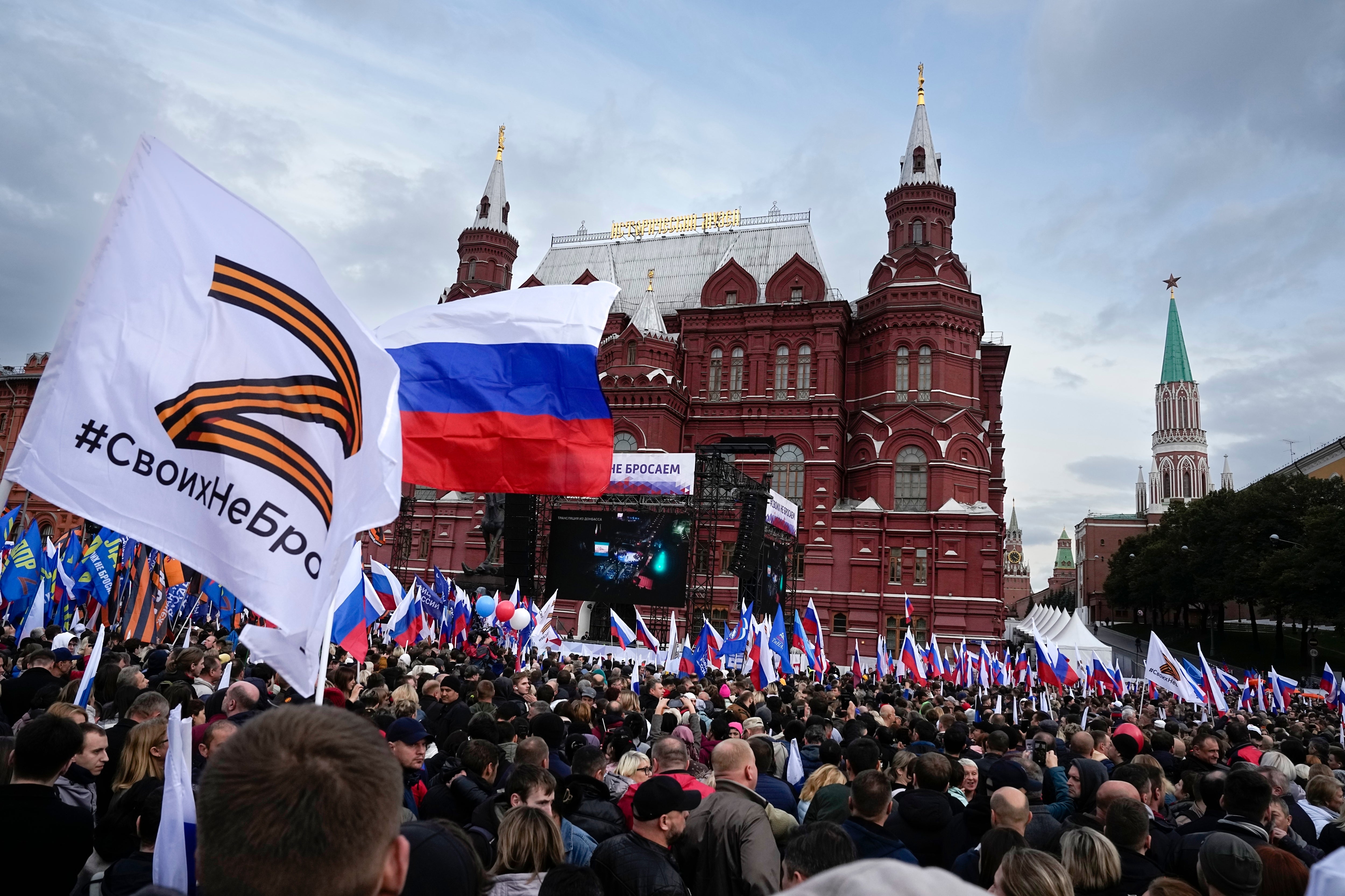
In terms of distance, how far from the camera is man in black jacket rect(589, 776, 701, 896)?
3895 mm

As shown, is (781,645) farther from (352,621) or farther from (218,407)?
(218,407)

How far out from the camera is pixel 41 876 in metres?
3.29

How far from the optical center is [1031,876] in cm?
346

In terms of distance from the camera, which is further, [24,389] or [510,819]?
[24,389]

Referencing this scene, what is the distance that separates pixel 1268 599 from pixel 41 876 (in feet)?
178

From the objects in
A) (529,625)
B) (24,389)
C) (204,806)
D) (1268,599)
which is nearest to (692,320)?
(529,625)

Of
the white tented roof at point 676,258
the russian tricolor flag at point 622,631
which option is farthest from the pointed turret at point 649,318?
the russian tricolor flag at point 622,631

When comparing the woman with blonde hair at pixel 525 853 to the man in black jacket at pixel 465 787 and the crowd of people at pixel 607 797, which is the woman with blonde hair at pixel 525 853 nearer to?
the crowd of people at pixel 607 797

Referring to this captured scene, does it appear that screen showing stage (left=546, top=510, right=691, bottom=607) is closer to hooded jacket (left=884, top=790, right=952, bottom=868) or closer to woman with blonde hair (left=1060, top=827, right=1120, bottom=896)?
hooded jacket (left=884, top=790, right=952, bottom=868)

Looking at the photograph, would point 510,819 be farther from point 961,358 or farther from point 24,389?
point 24,389

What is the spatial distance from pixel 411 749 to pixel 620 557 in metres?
30.3

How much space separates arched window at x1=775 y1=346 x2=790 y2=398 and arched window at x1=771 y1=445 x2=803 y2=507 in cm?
304

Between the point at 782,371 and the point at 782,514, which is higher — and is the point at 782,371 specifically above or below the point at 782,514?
above

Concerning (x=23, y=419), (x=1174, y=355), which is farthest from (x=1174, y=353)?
(x=23, y=419)
